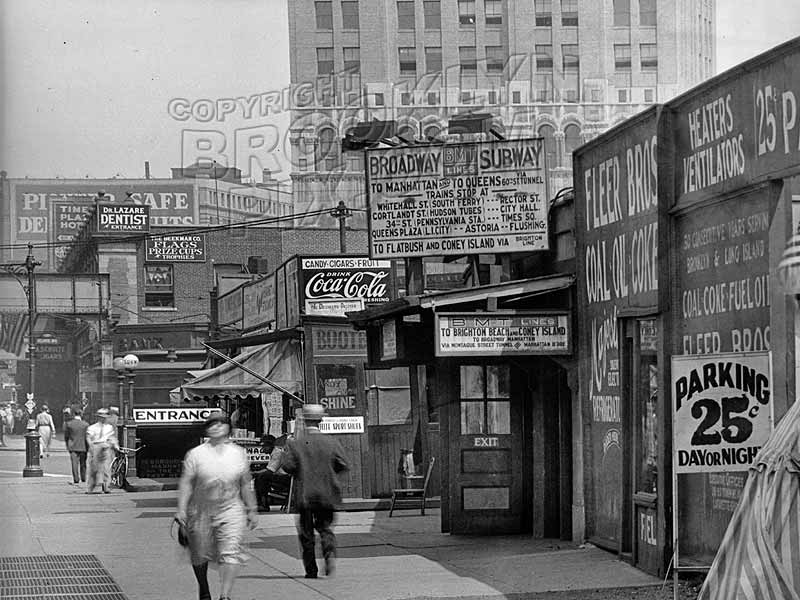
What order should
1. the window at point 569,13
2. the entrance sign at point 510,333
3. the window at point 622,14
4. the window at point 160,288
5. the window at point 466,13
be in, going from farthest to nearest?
the window at point 160,288 < the window at point 569,13 < the window at point 622,14 < the window at point 466,13 < the entrance sign at point 510,333

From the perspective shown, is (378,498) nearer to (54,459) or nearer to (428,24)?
(428,24)

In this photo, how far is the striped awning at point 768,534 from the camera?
686 cm

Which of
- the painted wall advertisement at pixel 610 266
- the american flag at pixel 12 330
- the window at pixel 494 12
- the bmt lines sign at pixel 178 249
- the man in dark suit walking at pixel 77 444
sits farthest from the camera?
the bmt lines sign at pixel 178 249

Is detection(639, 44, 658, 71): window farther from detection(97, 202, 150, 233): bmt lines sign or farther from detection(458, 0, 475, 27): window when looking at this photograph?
detection(97, 202, 150, 233): bmt lines sign

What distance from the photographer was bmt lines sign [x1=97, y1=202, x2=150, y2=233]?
61344mm

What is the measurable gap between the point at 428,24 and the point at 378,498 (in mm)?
8865

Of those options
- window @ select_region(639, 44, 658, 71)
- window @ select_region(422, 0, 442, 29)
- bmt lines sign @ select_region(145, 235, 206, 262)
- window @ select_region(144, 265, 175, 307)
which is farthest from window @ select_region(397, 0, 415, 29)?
window @ select_region(144, 265, 175, 307)

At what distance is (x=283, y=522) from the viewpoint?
1834 cm

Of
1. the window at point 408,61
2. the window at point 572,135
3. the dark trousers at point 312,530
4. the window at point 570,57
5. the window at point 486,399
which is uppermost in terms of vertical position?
the window at point 570,57

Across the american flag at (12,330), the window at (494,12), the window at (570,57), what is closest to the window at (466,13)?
the window at (494,12)

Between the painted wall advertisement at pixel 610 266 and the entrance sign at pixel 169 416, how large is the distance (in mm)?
14692

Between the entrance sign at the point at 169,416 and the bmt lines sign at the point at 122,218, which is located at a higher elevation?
the bmt lines sign at the point at 122,218

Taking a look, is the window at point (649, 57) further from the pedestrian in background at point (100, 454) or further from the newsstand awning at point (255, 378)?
the pedestrian in background at point (100, 454)

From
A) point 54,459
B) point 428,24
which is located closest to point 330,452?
point 428,24
